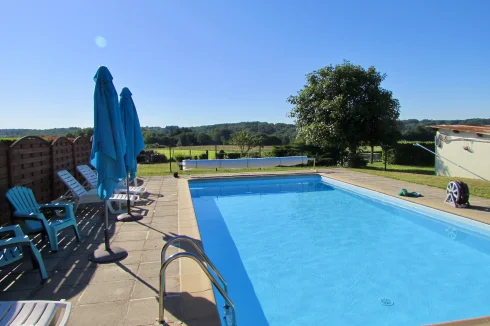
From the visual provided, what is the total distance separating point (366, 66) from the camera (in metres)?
17.6

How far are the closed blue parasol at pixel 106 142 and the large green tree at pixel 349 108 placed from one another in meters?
14.2

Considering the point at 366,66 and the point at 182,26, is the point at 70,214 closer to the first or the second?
the point at 182,26

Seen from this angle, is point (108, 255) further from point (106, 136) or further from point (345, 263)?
point (345, 263)

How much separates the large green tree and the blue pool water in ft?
27.1

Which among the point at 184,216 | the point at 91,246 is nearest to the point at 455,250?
the point at 184,216

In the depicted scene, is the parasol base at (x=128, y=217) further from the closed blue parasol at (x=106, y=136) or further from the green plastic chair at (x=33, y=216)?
the closed blue parasol at (x=106, y=136)

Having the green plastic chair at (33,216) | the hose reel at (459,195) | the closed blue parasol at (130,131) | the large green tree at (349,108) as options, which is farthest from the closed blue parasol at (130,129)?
the large green tree at (349,108)

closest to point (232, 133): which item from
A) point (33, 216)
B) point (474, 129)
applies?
point (474, 129)

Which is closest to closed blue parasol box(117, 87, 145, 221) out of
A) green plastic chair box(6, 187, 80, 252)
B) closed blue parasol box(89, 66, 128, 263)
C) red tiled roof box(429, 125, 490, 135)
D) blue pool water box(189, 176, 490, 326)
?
green plastic chair box(6, 187, 80, 252)

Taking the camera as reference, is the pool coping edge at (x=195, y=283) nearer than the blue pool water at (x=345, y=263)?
Yes

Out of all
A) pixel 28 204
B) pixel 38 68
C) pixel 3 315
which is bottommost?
pixel 3 315

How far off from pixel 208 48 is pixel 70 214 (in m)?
10.1

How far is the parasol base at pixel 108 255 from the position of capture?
3906mm

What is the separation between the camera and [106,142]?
3.85m
